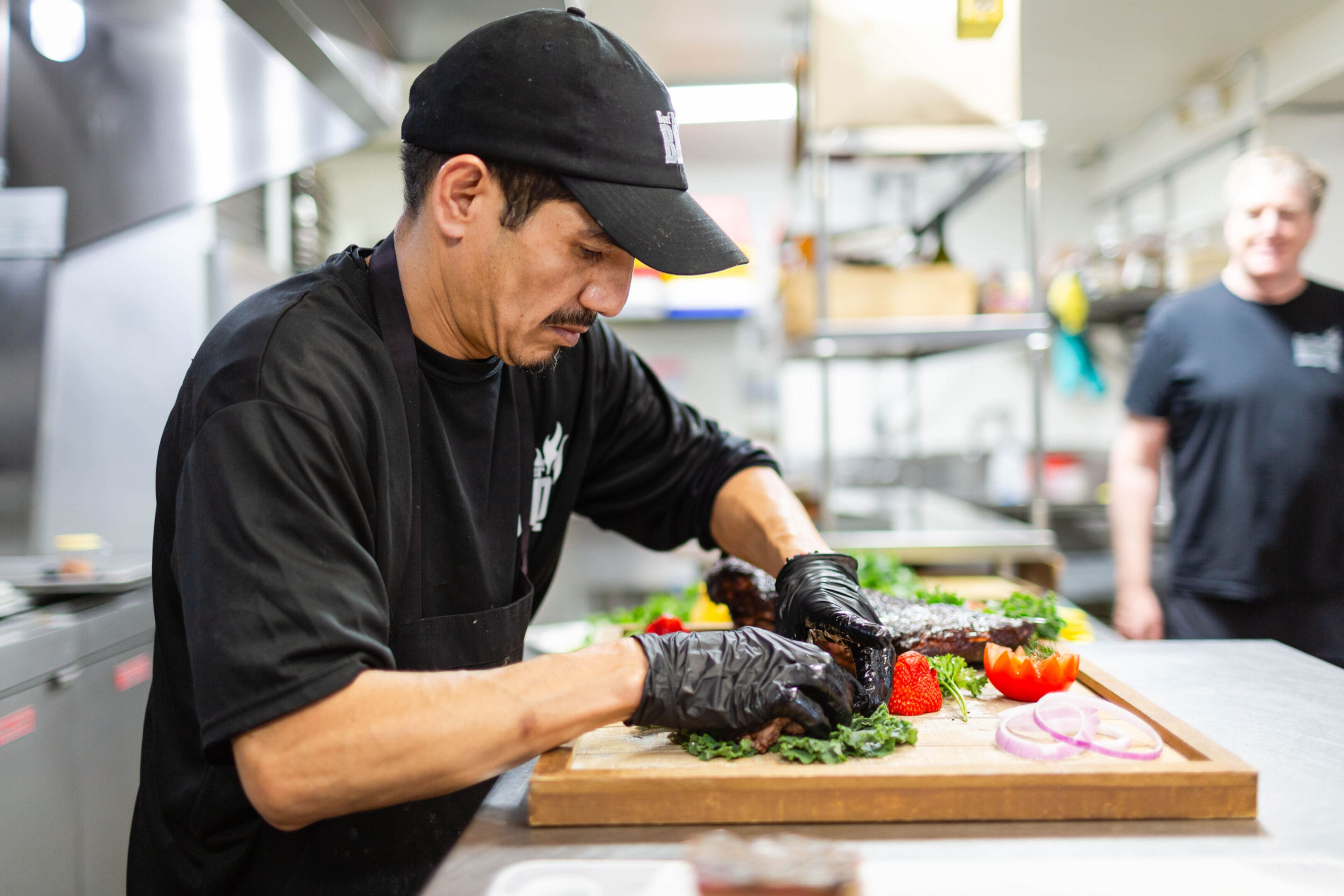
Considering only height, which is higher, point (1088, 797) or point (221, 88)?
point (221, 88)

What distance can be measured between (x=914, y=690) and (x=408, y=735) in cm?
69

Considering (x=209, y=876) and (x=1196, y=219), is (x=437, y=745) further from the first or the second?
(x=1196, y=219)

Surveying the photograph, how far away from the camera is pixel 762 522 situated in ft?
5.81

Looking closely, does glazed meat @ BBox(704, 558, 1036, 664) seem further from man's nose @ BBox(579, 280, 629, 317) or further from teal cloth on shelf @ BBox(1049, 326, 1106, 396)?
teal cloth on shelf @ BBox(1049, 326, 1106, 396)

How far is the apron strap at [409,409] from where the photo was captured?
4.15 feet

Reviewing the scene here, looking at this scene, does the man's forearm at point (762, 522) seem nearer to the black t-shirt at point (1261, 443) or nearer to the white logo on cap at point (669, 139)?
the white logo on cap at point (669, 139)

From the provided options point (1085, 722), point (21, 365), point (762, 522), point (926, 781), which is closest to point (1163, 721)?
point (1085, 722)

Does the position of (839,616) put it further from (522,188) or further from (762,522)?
(522,188)

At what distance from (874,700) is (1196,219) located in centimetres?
580

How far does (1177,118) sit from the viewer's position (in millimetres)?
5574

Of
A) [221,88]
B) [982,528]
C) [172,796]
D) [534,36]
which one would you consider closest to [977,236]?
[982,528]

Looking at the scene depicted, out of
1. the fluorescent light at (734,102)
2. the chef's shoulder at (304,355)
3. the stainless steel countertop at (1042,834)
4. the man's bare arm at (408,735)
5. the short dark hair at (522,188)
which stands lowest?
the stainless steel countertop at (1042,834)

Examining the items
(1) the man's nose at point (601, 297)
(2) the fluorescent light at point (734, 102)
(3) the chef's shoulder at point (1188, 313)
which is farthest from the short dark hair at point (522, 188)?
(2) the fluorescent light at point (734, 102)

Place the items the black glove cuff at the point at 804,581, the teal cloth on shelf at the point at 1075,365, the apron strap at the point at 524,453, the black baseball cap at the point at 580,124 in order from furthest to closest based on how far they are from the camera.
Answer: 1. the teal cloth on shelf at the point at 1075,365
2. the apron strap at the point at 524,453
3. the black glove cuff at the point at 804,581
4. the black baseball cap at the point at 580,124
